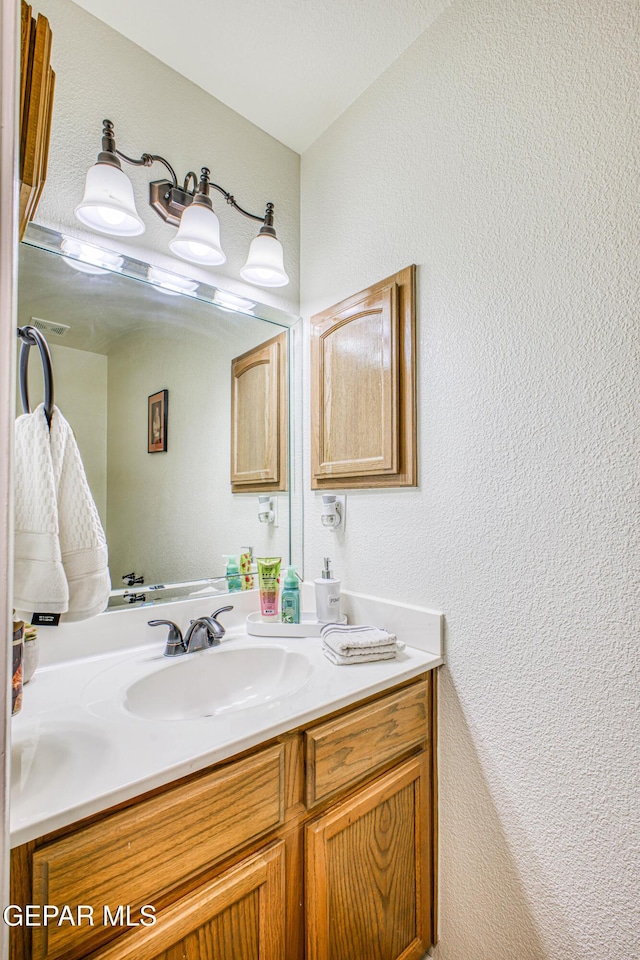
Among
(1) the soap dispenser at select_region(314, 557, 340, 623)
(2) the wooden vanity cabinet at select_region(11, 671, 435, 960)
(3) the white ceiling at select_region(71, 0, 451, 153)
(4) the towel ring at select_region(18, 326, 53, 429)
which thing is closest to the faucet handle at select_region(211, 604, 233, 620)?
(1) the soap dispenser at select_region(314, 557, 340, 623)

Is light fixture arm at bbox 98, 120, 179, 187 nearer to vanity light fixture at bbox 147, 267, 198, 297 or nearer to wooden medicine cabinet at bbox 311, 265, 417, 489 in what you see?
vanity light fixture at bbox 147, 267, 198, 297

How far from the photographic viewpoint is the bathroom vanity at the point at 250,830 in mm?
626

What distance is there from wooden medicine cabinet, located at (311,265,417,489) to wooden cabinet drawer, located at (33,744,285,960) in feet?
2.66

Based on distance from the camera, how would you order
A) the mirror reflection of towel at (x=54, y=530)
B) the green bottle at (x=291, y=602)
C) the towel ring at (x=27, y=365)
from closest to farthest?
the mirror reflection of towel at (x=54, y=530), the towel ring at (x=27, y=365), the green bottle at (x=291, y=602)

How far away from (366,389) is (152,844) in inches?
46.3

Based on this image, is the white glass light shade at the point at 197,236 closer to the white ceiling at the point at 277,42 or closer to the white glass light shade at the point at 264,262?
the white glass light shade at the point at 264,262

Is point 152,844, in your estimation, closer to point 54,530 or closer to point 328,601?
point 54,530

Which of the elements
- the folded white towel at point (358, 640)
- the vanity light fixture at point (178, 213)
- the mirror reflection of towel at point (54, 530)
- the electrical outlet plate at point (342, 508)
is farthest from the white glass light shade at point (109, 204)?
the folded white towel at point (358, 640)

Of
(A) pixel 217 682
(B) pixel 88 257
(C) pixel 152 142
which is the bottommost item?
(A) pixel 217 682

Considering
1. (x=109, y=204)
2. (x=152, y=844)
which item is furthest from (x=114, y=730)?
(x=109, y=204)

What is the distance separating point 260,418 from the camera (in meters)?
1.58

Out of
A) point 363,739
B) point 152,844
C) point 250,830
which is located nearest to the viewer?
point 152,844

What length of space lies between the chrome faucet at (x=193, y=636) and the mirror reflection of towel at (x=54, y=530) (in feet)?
0.95

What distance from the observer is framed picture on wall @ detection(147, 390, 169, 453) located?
1.28 metres
